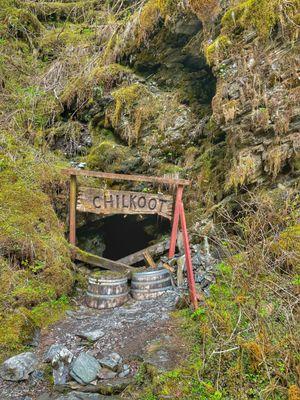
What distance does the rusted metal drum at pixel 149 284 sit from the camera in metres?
5.40

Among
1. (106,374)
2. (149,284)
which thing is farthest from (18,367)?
(149,284)

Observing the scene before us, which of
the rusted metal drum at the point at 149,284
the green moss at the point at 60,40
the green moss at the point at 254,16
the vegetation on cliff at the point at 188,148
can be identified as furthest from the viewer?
the green moss at the point at 60,40

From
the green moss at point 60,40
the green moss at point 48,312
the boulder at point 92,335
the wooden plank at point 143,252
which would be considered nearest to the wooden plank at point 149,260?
the wooden plank at point 143,252

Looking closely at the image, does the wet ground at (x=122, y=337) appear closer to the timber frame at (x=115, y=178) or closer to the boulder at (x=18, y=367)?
the boulder at (x=18, y=367)

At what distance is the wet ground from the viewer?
343cm

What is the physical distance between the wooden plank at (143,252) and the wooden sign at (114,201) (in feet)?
2.42

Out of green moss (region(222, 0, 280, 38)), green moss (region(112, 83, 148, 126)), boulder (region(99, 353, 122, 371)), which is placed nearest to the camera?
boulder (region(99, 353, 122, 371))

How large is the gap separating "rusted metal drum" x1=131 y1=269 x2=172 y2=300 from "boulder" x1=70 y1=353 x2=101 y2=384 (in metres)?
1.80

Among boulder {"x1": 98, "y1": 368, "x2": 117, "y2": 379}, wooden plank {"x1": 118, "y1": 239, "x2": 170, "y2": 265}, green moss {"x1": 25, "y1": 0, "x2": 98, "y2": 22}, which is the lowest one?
boulder {"x1": 98, "y1": 368, "x2": 117, "y2": 379}

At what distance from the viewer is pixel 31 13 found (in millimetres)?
11031

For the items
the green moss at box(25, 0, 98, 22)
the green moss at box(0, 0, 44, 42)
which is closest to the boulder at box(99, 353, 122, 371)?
the green moss at box(0, 0, 44, 42)

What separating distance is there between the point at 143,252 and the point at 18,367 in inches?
125

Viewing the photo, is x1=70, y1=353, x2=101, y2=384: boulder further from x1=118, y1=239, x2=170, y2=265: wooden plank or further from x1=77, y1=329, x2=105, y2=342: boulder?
x1=118, y1=239, x2=170, y2=265: wooden plank

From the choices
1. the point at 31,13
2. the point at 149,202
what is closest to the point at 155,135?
the point at 149,202
